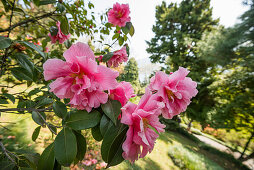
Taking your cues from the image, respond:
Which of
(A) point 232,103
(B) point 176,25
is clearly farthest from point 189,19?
(A) point 232,103

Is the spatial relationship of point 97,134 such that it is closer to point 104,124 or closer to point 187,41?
point 104,124

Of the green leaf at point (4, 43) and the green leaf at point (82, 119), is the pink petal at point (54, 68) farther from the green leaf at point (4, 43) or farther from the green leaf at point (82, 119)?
the green leaf at point (4, 43)

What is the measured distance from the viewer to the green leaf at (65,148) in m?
0.41

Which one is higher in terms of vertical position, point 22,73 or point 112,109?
point 22,73

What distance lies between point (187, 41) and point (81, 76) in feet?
36.2

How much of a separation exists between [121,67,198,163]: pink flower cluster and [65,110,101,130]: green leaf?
114 mm

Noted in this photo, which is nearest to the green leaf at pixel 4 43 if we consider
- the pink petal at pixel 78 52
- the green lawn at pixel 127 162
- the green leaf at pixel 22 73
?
the green leaf at pixel 22 73

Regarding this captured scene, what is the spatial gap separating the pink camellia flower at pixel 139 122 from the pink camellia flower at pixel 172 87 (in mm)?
73

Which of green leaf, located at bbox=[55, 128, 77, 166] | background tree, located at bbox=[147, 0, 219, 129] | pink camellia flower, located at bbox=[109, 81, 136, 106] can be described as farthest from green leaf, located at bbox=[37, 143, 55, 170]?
background tree, located at bbox=[147, 0, 219, 129]

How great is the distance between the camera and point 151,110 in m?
0.46

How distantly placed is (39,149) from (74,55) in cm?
372

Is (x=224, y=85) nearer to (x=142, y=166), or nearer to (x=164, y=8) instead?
(x=142, y=166)

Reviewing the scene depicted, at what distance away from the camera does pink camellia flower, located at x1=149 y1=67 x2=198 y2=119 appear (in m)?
0.52

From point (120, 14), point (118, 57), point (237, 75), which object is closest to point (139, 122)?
point (118, 57)
